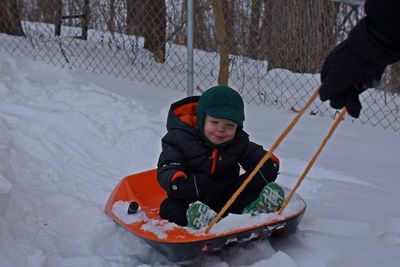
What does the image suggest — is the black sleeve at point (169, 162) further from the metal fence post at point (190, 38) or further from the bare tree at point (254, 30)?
the bare tree at point (254, 30)

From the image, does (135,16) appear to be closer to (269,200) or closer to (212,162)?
(212,162)

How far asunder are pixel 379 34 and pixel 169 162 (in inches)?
53.4

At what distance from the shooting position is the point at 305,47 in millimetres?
5844

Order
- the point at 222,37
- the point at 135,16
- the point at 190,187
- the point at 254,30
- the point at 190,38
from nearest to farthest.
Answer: the point at 190,187
the point at 190,38
the point at 222,37
the point at 254,30
the point at 135,16

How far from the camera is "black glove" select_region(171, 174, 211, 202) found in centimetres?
229

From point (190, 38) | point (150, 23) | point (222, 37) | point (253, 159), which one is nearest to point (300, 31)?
point (222, 37)

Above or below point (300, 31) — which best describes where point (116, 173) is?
below

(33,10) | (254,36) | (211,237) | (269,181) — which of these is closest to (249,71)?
(254,36)

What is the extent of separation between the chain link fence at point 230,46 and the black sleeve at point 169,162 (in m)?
2.23

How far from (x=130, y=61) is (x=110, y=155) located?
3.20 m

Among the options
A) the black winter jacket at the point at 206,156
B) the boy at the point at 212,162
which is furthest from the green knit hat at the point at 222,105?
the black winter jacket at the point at 206,156

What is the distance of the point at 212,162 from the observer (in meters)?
2.48

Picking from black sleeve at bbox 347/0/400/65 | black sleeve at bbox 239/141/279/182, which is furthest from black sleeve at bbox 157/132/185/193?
black sleeve at bbox 347/0/400/65

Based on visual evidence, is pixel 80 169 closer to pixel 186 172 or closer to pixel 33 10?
pixel 186 172
